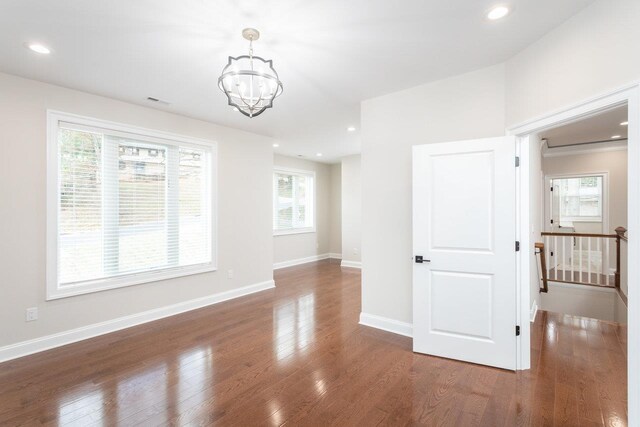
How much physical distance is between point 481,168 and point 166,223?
3.92 meters

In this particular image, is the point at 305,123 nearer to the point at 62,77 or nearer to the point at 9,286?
the point at 62,77

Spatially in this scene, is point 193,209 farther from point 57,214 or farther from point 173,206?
point 57,214

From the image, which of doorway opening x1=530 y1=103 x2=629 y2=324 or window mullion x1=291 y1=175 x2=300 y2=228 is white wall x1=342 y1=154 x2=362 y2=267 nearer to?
window mullion x1=291 y1=175 x2=300 y2=228

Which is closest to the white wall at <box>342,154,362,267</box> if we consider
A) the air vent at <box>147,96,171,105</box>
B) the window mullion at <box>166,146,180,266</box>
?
the window mullion at <box>166,146,180,266</box>

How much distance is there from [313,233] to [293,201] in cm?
109

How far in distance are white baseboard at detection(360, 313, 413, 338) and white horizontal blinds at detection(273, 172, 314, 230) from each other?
13.6 ft

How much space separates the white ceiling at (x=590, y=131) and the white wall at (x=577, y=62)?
261cm

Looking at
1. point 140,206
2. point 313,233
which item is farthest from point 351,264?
point 140,206

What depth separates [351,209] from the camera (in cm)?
760

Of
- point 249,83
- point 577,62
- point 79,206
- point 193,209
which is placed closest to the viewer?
point 577,62

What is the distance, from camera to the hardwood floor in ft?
6.63

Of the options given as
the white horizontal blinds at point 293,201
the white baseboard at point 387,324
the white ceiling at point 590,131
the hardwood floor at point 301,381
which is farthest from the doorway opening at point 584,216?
the white horizontal blinds at point 293,201

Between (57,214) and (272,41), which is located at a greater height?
(272,41)

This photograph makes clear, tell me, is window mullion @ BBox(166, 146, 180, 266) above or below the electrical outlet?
above
